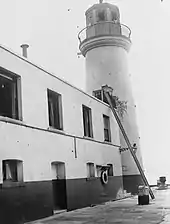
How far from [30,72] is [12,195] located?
415cm

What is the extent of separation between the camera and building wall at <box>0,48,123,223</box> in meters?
10.1

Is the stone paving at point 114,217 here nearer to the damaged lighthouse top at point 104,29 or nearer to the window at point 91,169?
the window at point 91,169

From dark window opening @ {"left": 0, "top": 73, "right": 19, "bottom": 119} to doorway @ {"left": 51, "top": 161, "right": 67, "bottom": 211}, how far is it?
8.92 ft

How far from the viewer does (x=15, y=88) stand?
11.1 metres

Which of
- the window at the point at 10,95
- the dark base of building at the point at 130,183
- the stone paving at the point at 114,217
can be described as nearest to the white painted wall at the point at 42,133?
the window at the point at 10,95

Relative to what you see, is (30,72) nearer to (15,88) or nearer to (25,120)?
(15,88)

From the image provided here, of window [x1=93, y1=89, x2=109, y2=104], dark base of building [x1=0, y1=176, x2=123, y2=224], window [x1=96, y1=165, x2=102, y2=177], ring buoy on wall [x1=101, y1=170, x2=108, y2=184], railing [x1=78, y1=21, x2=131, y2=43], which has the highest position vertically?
railing [x1=78, y1=21, x2=131, y2=43]

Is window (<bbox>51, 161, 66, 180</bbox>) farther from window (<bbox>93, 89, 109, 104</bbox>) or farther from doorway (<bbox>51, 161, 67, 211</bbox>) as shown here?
window (<bbox>93, 89, 109, 104</bbox>)

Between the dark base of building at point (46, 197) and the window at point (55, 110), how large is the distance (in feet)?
6.96


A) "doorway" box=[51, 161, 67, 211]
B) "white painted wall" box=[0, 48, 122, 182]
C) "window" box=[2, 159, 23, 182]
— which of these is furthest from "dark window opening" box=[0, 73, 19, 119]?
"doorway" box=[51, 161, 67, 211]

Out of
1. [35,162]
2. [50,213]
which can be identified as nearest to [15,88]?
[35,162]

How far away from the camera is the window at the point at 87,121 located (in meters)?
15.9

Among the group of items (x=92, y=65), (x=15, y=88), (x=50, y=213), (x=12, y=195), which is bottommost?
(x=50, y=213)

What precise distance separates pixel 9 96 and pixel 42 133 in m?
1.80
